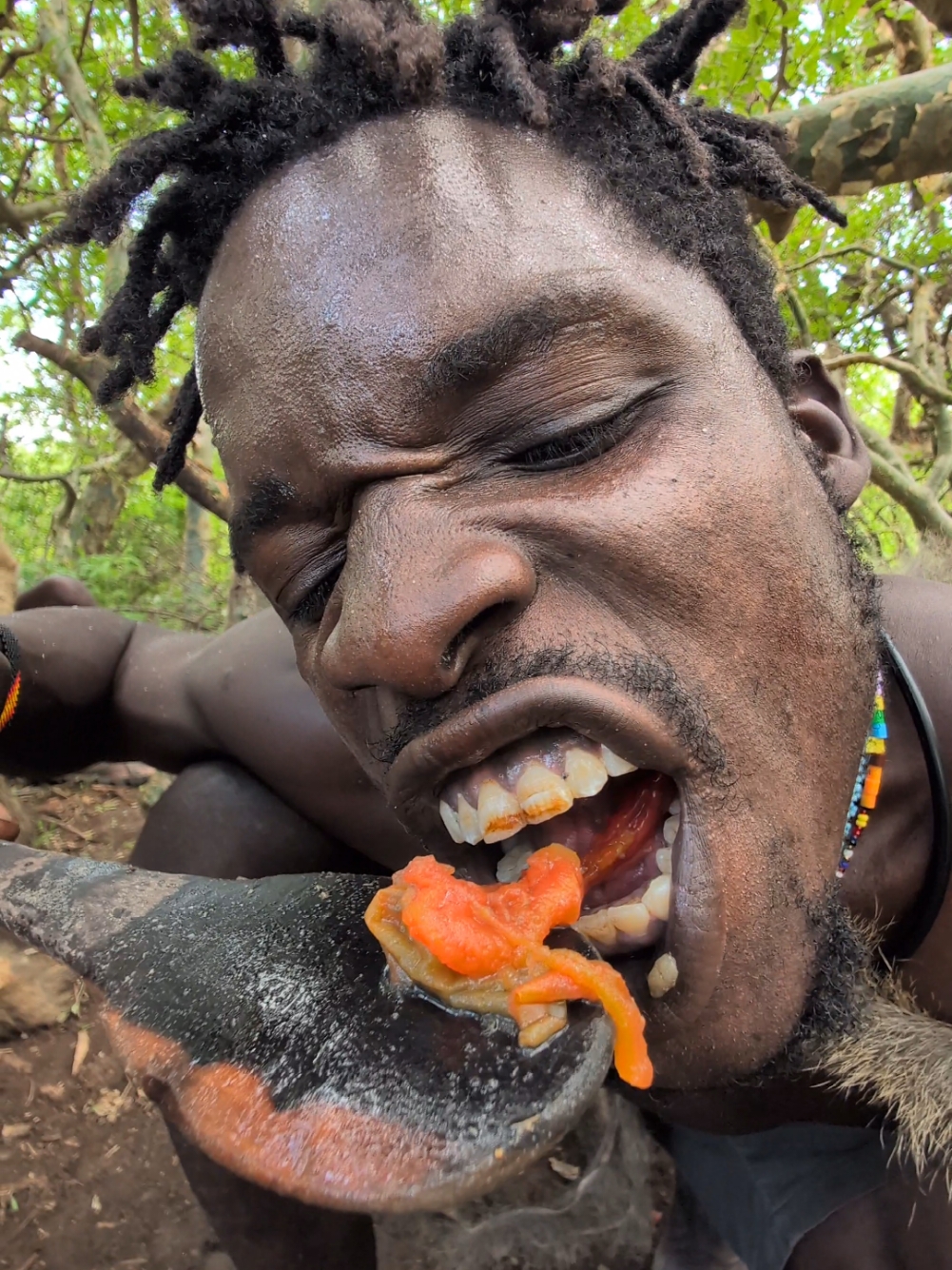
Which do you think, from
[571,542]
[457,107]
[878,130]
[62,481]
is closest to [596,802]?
[571,542]

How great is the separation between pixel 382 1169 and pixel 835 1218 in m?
1.32

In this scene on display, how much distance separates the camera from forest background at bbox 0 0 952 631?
2896 millimetres

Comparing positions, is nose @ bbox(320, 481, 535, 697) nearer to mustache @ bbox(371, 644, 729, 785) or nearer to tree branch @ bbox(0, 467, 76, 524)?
mustache @ bbox(371, 644, 729, 785)

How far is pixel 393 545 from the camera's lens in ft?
3.89

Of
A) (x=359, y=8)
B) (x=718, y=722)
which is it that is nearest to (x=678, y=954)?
(x=718, y=722)

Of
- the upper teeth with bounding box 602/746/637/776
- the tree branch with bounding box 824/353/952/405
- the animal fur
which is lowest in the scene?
the animal fur

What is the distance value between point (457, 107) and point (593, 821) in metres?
1.17

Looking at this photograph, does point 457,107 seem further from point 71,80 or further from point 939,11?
point 71,80

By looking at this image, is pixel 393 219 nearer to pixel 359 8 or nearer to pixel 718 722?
pixel 359 8

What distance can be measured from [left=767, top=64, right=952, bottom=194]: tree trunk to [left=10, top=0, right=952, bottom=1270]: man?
1647 millimetres

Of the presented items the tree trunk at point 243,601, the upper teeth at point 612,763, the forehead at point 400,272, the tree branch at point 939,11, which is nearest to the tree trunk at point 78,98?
the tree trunk at point 243,601

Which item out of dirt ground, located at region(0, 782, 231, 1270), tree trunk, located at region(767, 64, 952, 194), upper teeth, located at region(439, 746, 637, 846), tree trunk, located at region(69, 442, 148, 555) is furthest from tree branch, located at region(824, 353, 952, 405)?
tree trunk, located at region(69, 442, 148, 555)

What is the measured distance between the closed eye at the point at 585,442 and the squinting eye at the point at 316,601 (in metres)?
0.37

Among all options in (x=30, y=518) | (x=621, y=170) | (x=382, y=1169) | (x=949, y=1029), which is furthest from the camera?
(x=30, y=518)
